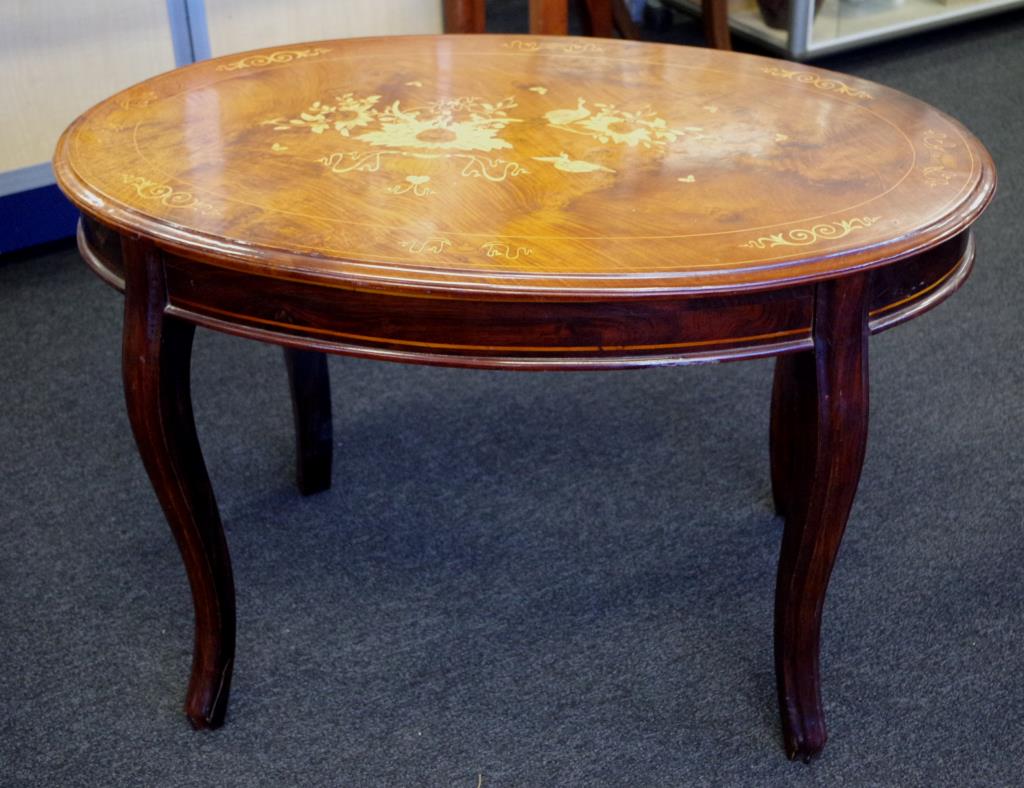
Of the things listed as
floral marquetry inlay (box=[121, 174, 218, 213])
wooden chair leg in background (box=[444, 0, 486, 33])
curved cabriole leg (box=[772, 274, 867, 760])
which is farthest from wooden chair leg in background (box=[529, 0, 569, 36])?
floral marquetry inlay (box=[121, 174, 218, 213])

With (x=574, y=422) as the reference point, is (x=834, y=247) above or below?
above

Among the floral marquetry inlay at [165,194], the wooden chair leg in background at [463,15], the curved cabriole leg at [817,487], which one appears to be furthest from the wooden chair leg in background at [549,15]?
the floral marquetry inlay at [165,194]

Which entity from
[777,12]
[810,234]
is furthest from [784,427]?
[777,12]

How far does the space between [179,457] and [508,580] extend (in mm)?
555

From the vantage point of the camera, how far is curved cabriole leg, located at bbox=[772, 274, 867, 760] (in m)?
1.17

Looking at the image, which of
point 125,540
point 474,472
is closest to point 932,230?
point 474,472

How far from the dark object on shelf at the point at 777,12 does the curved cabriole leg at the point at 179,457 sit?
2.80 meters

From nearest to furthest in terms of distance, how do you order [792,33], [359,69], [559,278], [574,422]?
[559,278]
[359,69]
[574,422]
[792,33]

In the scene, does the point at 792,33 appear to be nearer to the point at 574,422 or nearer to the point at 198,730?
the point at 574,422

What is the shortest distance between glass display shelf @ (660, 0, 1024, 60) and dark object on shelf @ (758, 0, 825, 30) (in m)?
0.01

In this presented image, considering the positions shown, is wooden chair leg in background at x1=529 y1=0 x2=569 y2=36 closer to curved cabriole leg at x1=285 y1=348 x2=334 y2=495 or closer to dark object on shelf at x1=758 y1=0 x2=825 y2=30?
dark object on shelf at x1=758 y1=0 x2=825 y2=30

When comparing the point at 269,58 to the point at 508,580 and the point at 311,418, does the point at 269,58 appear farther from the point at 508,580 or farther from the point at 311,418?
the point at 508,580

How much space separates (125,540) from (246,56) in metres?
0.71

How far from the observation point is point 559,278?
109 centimetres
